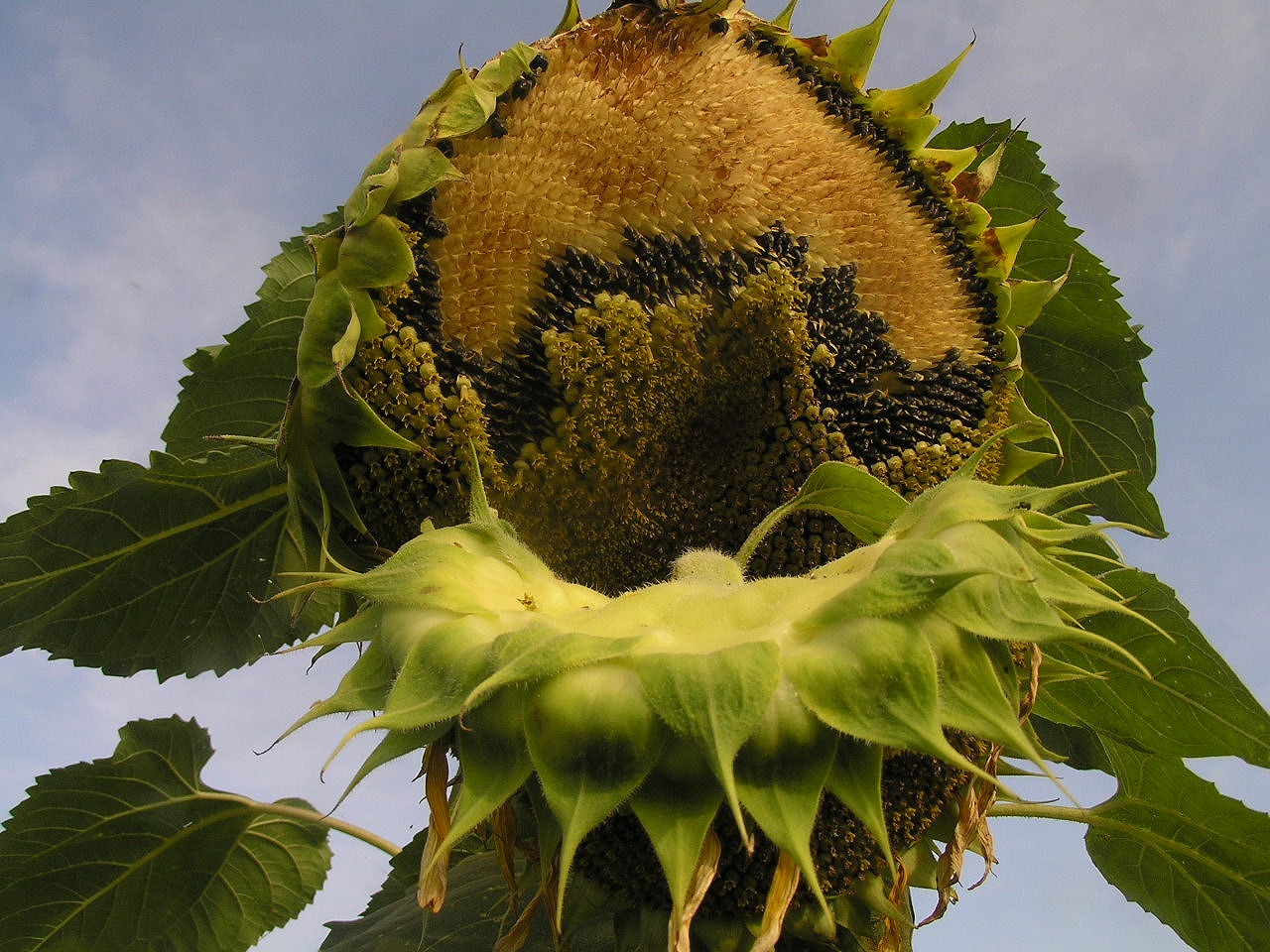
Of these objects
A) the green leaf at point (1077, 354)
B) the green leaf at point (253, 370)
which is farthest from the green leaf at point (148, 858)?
the green leaf at point (1077, 354)

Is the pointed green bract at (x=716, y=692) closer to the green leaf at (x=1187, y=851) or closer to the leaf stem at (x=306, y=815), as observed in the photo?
the green leaf at (x=1187, y=851)

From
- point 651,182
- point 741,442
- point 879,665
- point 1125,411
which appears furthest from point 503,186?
point 1125,411

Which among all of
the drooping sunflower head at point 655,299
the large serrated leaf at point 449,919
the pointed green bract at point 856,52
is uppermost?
the pointed green bract at point 856,52

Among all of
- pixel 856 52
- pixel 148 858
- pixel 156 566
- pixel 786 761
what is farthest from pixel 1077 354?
pixel 148 858

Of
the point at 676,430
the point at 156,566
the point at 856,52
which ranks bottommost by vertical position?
the point at 676,430

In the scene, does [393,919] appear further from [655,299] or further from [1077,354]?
[1077,354]

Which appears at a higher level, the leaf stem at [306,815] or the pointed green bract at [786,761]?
the leaf stem at [306,815]
